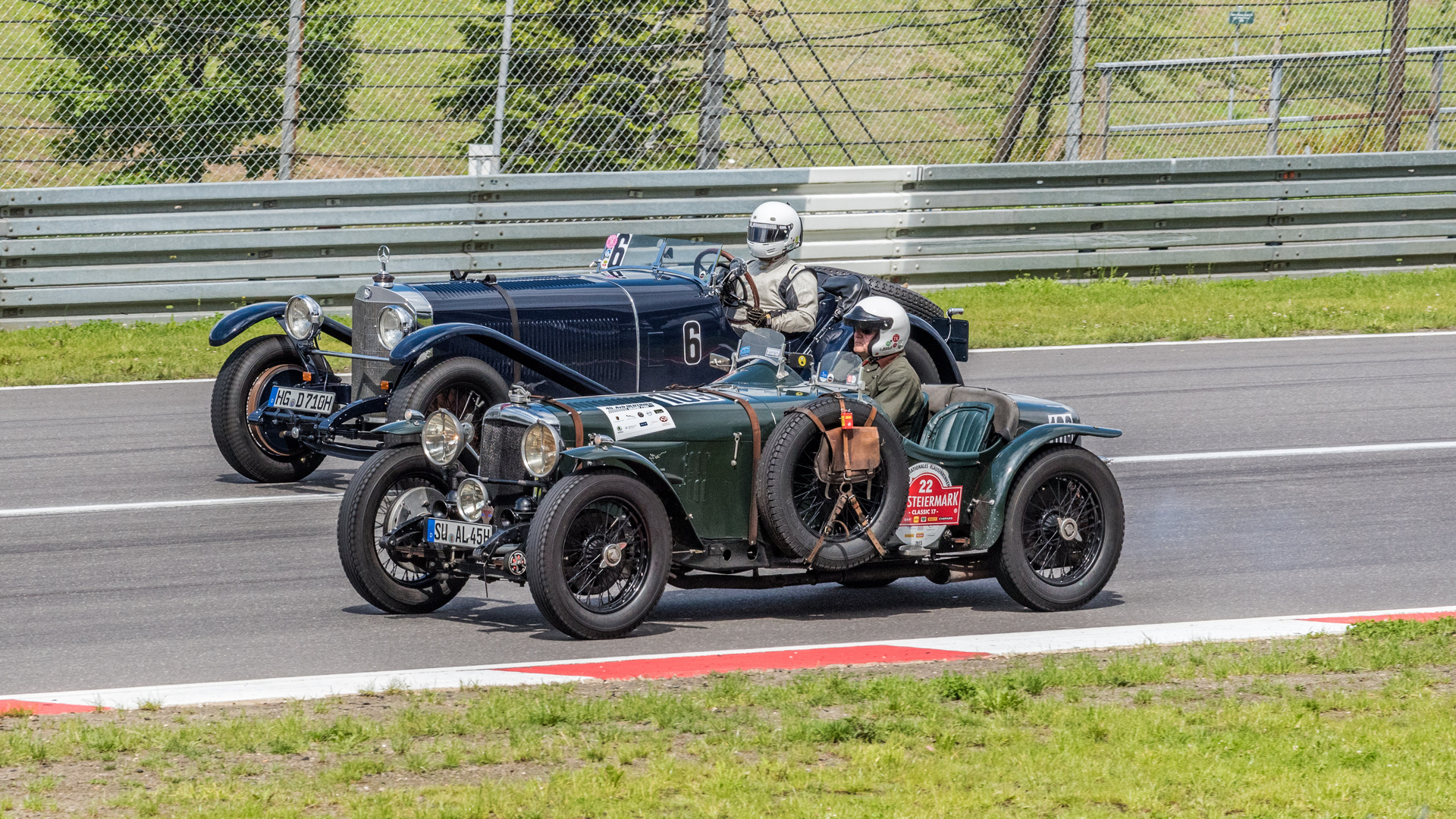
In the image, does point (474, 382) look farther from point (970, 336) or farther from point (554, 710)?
point (970, 336)

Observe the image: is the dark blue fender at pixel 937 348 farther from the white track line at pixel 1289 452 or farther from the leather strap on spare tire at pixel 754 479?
the leather strap on spare tire at pixel 754 479

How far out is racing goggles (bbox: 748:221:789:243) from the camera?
10734 millimetres

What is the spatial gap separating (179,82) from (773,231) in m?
6.84

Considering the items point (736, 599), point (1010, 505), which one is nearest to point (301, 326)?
point (736, 599)

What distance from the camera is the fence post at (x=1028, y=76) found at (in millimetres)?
17922

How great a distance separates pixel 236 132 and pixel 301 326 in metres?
5.34

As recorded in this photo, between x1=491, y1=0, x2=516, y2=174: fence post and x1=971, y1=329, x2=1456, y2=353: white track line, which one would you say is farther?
x1=491, y1=0, x2=516, y2=174: fence post

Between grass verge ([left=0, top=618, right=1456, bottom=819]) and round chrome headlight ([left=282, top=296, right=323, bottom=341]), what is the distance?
4904mm

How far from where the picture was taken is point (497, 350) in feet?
32.5

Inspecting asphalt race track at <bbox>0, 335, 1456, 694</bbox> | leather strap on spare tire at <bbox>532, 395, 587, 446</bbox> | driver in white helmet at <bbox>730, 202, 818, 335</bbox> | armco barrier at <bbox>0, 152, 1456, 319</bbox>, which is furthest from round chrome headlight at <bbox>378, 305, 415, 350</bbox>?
armco barrier at <bbox>0, 152, 1456, 319</bbox>

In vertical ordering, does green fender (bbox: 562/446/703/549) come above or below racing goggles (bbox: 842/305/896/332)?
below

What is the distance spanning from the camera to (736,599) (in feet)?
27.2

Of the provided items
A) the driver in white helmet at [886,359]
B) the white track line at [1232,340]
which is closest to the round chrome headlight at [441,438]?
the driver in white helmet at [886,359]

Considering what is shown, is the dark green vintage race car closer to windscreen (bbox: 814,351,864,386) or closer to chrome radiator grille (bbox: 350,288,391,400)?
windscreen (bbox: 814,351,864,386)
